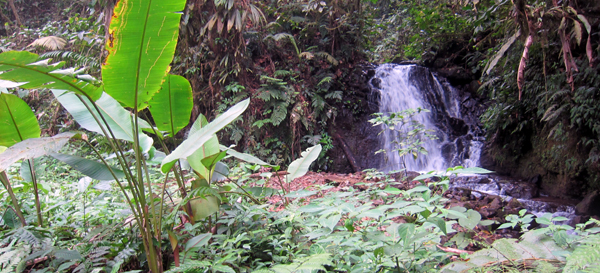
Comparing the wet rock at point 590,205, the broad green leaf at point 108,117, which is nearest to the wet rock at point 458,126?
the wet rock at point 590,205

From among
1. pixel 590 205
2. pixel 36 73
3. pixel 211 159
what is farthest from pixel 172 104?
pixel 590 205

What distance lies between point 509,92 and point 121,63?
7.45 m

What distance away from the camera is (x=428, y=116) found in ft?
27.3

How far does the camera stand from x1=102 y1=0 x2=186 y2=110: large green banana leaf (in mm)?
1382

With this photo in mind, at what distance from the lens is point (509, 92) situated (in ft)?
21.0

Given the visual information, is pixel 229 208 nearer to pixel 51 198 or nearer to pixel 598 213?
pixel 51 198

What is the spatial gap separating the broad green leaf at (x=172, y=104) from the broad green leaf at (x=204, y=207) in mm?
507

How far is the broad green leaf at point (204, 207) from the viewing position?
1.53m

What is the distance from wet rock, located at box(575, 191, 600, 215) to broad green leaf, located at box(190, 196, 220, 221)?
19.0 feet

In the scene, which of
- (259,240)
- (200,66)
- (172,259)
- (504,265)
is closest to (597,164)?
(504,265)

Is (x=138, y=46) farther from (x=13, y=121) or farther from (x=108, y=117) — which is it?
(x=13, y=121)

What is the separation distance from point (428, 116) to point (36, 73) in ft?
28.1

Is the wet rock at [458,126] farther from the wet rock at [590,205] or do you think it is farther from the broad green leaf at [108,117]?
the broad green leaf at [108,117]

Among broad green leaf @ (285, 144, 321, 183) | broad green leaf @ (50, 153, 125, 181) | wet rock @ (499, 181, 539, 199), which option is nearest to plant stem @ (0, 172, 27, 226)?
broad green leaf @ (50, 153, 125, 181)
